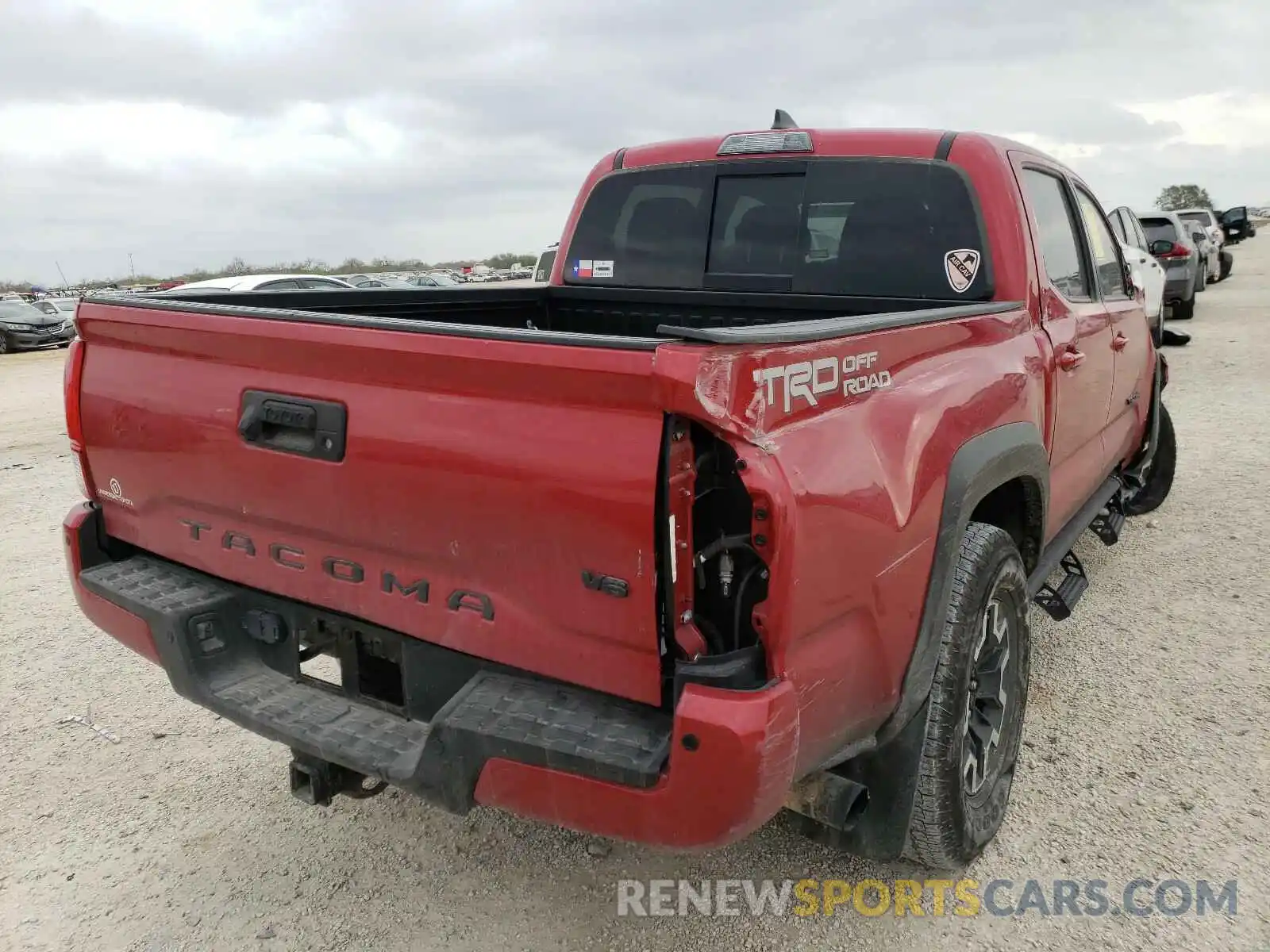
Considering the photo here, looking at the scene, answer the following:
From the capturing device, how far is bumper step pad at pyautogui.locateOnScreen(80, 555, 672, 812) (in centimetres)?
190

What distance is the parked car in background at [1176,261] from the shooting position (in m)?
14.6

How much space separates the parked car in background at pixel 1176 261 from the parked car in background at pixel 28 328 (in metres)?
24.1

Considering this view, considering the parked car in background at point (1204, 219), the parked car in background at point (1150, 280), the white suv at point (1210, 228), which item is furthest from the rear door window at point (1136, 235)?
the parked car in background at point (1204, 219)

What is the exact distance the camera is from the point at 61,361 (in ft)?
64.1

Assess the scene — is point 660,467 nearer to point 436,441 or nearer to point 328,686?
point 436,441

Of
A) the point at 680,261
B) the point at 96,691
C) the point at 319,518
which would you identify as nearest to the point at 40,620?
the point at 96,691

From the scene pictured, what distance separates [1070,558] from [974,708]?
1.86 m

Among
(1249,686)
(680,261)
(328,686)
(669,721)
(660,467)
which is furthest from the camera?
(680,261)

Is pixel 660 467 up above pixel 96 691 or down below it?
above

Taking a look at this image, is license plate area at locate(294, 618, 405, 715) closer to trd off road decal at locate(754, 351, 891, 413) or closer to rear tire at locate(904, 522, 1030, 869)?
trd off road decal at locate(754, 351, 891, 413)

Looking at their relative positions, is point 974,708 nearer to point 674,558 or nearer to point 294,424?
point 674,558

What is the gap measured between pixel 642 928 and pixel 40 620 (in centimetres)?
373

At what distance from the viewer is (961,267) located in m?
3.20

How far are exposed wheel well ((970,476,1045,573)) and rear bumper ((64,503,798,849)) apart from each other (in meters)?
1.52
